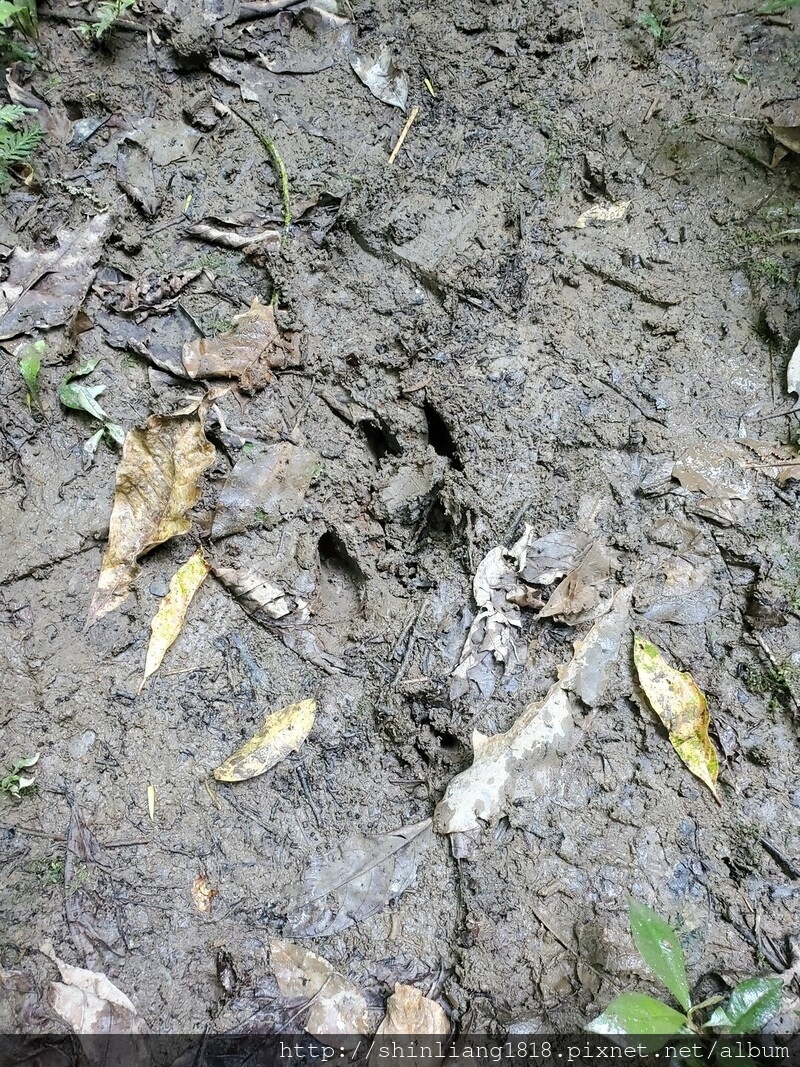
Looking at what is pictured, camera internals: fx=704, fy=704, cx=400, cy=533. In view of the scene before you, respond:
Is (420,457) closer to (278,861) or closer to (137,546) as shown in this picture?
(137,546)

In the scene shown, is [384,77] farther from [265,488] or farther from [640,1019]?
[640,1019]

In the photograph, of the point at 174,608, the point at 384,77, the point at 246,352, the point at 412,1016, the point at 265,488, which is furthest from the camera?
the point at 384,77

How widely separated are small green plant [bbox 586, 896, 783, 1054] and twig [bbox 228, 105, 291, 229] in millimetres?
2758

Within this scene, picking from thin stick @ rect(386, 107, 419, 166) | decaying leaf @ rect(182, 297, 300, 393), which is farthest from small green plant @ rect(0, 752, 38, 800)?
thin stick @ rect(386, 107, 419, 166)

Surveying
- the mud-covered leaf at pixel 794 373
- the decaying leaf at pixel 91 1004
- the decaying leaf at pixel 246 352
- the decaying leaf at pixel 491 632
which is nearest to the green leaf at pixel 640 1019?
the decaying leaf at pixel 491 632

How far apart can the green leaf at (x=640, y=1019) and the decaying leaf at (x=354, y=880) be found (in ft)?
1.94

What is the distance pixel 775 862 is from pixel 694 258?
211cm

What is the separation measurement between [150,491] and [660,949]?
199cm

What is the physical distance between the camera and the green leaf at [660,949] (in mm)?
1570

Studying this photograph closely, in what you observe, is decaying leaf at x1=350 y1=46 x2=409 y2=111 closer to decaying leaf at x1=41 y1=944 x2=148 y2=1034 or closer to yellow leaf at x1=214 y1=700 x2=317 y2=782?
yellow leaf at x1=214 y1=700 x2=317 y2=782

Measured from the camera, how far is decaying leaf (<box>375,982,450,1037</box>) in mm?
1727

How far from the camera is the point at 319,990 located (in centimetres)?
180

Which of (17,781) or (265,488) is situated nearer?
(17,781)

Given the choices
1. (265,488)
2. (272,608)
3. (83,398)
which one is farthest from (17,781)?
(83,398)
